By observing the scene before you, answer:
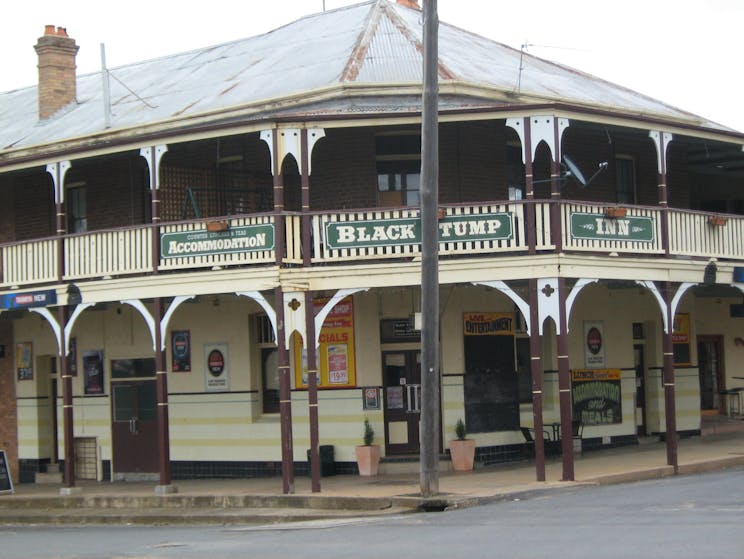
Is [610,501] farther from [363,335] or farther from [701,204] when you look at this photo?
[701,204]

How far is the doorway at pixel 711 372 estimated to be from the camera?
30.0 metres

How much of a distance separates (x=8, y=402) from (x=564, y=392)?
559 inches

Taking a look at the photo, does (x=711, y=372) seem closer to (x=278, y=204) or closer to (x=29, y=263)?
(x=278, y=204)

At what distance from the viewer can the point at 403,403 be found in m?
23.8

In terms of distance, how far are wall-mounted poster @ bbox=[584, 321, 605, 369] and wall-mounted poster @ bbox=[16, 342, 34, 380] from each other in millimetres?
12094

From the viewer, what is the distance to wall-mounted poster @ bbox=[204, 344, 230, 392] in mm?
25375

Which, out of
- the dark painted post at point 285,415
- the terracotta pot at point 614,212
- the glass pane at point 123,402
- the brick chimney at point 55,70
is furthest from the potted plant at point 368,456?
the brick chimney at point 55,70

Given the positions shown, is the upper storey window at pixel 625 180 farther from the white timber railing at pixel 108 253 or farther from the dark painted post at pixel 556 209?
the white timber railing at pixel 108 253

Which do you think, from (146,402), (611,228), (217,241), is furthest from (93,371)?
(611,228)

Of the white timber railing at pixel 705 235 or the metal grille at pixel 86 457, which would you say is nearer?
the white timber railing at pixel 705 235

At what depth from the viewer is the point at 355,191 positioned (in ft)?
78.4

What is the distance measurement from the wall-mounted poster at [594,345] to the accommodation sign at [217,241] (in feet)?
25.5

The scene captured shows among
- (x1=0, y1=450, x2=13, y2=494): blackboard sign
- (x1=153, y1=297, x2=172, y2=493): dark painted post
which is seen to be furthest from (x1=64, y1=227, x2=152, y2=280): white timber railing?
(x1=0, y1=450, x2=13, y2=494): blackboard sign

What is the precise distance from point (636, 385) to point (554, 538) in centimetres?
1394
